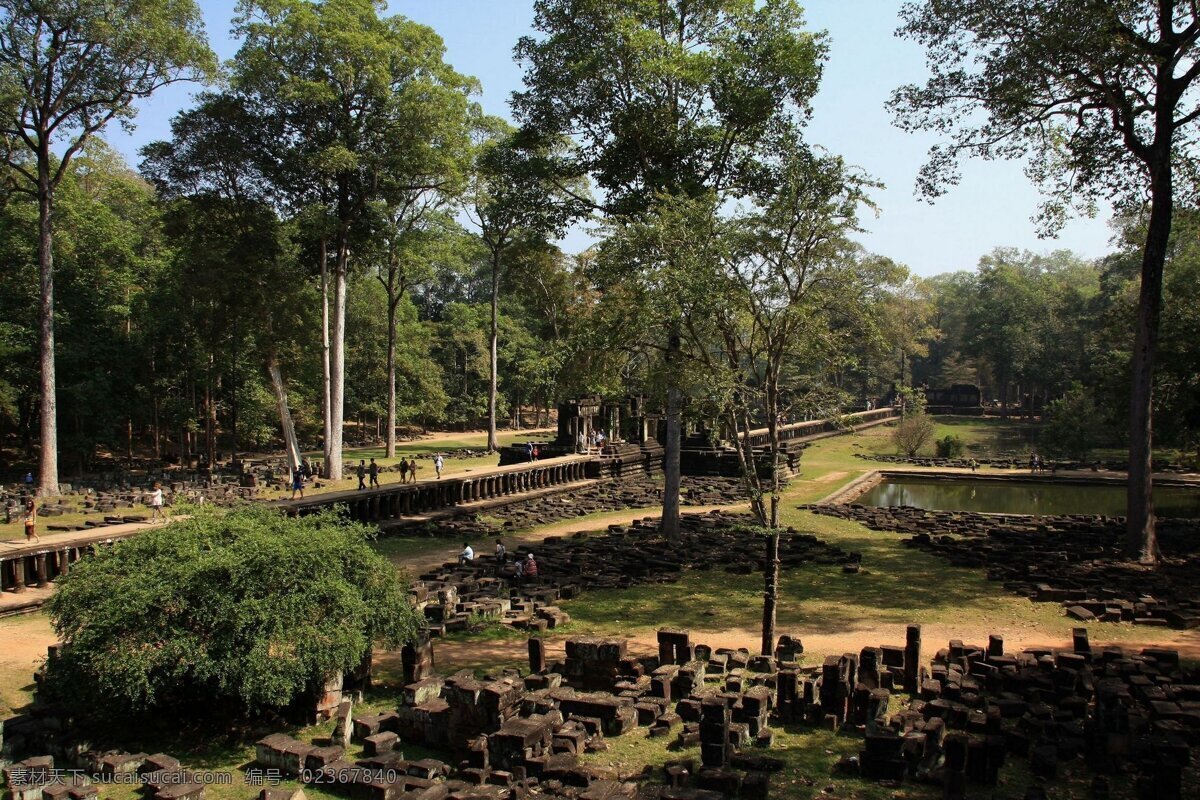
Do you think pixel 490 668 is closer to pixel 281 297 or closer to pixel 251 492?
pixel 251 492

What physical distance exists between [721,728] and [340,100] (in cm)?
2702

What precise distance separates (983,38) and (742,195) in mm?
6922

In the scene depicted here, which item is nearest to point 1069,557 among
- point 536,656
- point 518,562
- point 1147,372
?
point 1147,372

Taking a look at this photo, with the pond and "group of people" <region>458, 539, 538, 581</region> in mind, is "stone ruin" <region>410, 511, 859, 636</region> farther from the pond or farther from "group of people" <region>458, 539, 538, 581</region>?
the pond

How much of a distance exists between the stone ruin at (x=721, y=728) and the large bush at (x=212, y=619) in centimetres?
71

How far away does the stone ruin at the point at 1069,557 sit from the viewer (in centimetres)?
1560

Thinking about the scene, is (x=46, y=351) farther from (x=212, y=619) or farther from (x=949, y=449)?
(x=949, y=449)

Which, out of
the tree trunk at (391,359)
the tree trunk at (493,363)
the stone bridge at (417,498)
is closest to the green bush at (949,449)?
the stone bridge at (417,498)

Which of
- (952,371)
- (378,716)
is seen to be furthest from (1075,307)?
(378,716)

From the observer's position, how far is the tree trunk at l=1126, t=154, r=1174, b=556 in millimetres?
19203

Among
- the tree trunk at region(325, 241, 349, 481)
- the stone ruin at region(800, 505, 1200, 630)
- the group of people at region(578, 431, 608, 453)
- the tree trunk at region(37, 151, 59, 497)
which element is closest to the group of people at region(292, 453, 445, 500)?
the tree trunk at region(325, 241, 349, 481)

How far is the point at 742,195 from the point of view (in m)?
22.7

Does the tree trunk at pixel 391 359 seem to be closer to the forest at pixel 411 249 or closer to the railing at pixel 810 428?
the forest at pixel 411 249

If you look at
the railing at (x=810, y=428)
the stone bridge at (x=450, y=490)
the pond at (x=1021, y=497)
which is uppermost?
the railing at (x=810, y=428)
